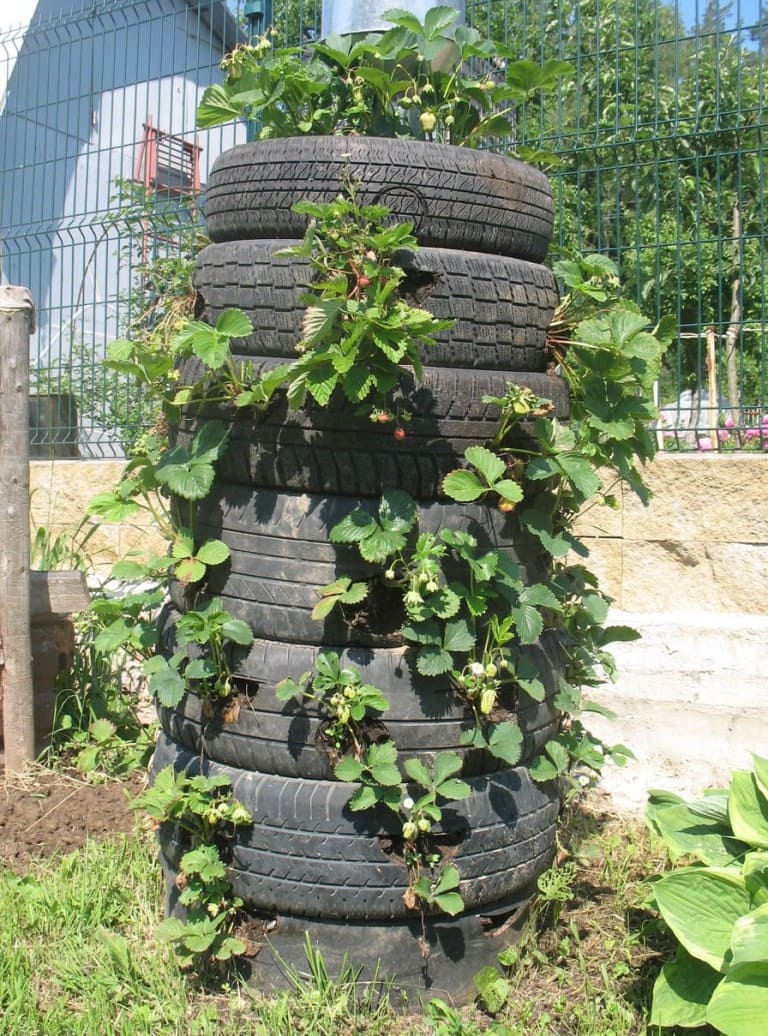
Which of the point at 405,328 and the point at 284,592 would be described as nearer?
the point at 405,328

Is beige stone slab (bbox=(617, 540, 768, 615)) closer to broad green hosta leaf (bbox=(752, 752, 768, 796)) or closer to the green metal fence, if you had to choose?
the green metal fence

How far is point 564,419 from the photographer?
2.54m

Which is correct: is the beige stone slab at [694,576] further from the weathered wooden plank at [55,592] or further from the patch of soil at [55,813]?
the weathered wooden plank at [55,592]

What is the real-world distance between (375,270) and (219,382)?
1.57 feet

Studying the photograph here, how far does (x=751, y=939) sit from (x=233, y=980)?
1.16 metres

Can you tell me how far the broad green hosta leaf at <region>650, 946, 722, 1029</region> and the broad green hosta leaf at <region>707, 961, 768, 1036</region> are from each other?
0.77 ft

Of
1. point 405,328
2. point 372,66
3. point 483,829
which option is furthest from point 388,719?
point 372,66

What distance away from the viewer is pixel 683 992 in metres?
2.22

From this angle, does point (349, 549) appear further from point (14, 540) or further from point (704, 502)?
point (704, 502)

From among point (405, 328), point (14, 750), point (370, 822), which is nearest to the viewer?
point (405, 328)

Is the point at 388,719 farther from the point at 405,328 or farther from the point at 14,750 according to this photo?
the point at 14,750

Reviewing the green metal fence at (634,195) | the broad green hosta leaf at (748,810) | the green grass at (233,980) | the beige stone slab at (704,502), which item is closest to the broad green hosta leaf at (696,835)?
the broad green hosta leaf at (748,810)

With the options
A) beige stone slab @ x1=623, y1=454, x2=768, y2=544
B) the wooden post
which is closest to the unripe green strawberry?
beige stone slab @ x1=623, y1=454, x2=768, y2=544

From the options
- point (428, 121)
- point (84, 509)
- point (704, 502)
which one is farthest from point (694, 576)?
point (84, 509)
